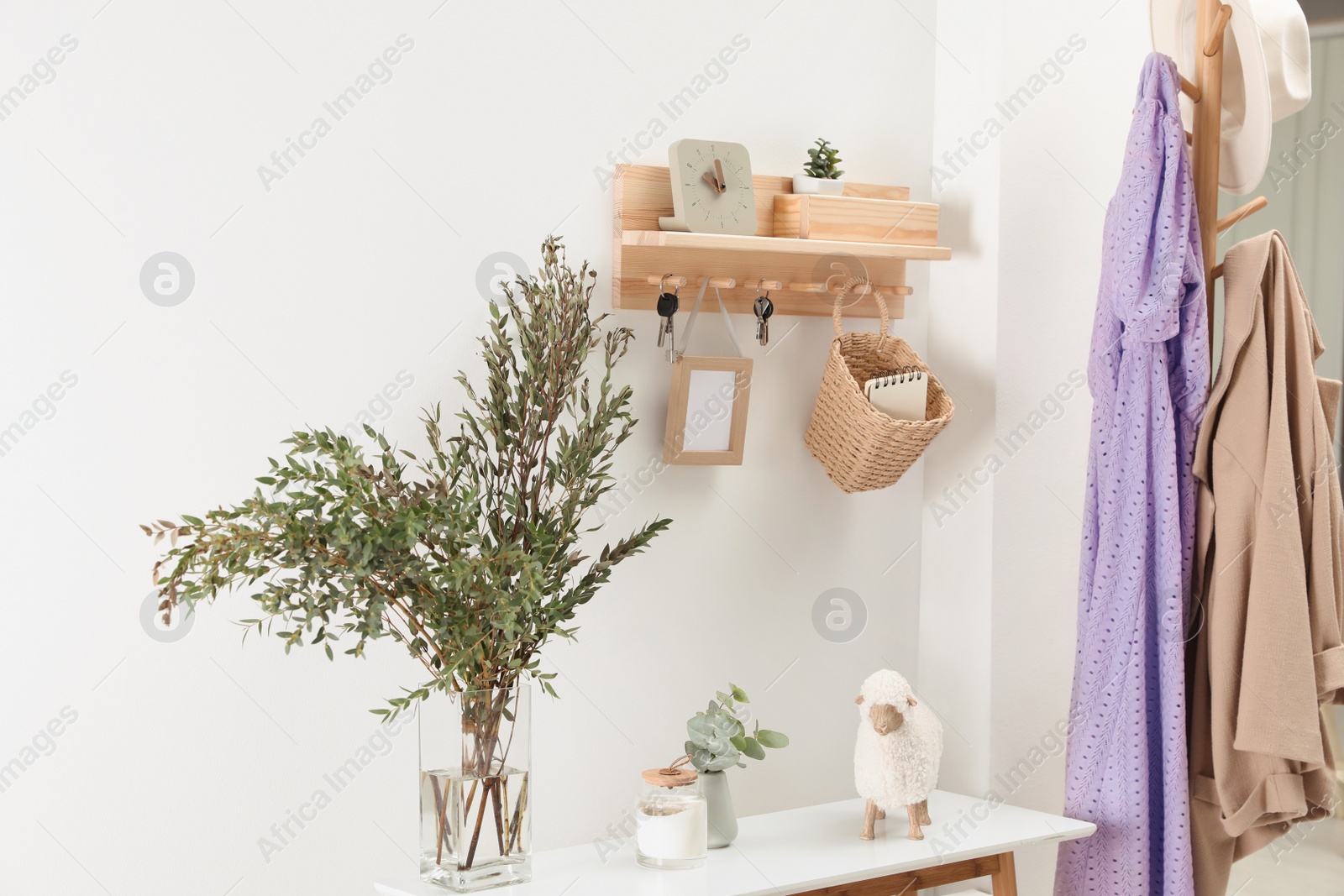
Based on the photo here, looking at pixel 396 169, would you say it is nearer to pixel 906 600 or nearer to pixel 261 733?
pixel 261 733

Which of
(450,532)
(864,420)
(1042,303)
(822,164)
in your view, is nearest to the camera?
(450,532)

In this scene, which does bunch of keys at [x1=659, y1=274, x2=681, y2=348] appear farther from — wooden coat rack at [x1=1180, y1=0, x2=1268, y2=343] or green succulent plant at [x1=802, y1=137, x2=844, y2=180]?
wooden coat rack at [x1=1180, y1=0, x2=1268, y2=343]

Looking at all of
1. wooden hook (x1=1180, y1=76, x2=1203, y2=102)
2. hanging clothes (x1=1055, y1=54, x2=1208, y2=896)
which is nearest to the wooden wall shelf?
hanging clothes (x1=1055, y1=54, x2=1208, y2=896)

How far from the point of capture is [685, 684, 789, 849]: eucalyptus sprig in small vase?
1581 mm

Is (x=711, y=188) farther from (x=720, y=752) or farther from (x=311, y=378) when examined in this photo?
(x=720, y=752)

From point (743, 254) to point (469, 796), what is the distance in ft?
3.05

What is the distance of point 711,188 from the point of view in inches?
69.3

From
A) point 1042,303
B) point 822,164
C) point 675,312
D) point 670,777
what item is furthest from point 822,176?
point 670,777

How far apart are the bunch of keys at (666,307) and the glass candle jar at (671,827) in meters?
0.68

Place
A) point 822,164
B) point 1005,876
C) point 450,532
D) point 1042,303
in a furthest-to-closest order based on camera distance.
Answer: point 1042,303
point 822,164
point 1005,876
point 450,532

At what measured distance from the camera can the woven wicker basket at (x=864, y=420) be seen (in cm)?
180

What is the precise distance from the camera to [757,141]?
194 cm

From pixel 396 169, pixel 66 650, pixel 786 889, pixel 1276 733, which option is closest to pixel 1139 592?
pixel 1276 733

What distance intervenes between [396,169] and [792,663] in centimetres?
104
